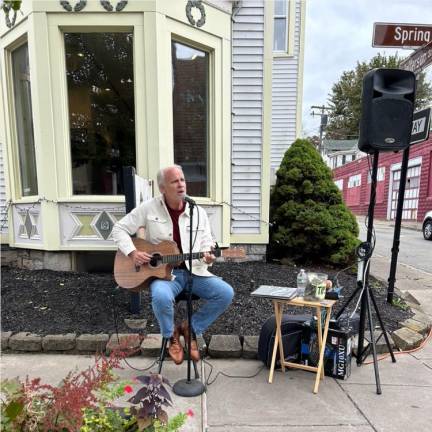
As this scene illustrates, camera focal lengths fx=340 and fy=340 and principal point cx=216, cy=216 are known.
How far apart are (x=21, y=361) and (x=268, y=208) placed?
354cm

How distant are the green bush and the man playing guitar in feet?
8.65

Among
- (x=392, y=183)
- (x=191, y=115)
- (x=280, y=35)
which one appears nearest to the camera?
(x=191, y=115)

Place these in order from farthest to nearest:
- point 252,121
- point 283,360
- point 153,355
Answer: point 252,121
point 153,355
point 283,360

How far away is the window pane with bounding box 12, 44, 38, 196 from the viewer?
4359 millimetres

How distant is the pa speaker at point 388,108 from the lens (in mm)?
2484

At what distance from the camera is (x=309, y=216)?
191 inches

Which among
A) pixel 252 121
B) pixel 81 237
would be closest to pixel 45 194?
pixel 81 237

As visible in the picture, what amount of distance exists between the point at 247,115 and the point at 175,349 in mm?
3499

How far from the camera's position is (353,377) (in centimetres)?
248

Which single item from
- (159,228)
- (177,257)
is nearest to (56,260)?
(159,228)

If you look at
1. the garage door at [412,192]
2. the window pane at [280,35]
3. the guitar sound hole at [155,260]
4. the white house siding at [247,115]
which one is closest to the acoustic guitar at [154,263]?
the guitar sound hole at [155,260]

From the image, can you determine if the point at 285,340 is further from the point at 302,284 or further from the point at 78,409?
the point at 78,409

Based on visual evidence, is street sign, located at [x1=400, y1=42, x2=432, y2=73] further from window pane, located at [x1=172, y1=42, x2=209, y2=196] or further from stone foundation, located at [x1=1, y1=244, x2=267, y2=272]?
stone foundation, located at [x1=1, y1=244, x2=267, y2=272]

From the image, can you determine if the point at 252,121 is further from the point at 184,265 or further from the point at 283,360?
the point at 283,360
